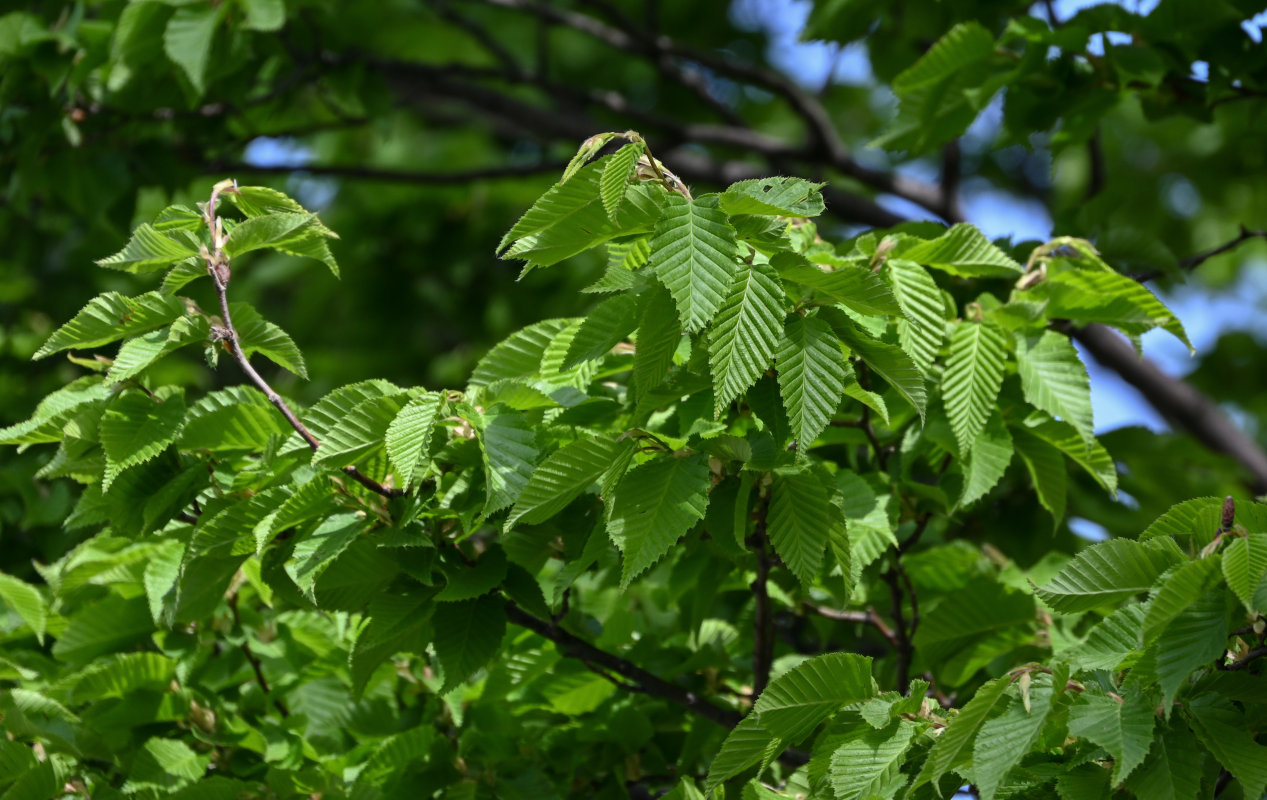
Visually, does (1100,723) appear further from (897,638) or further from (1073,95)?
(1073,95)

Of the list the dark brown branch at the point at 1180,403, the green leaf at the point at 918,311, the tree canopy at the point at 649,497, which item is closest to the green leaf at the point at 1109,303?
the tree canopy at the point at 649,497

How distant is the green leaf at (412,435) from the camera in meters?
1.71

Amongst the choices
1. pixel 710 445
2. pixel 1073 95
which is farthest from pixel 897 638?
pixel 1073 95

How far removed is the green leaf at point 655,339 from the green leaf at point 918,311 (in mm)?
465

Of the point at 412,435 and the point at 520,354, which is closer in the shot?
the point at 412,435

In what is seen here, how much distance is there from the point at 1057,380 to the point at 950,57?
1055 millimetres

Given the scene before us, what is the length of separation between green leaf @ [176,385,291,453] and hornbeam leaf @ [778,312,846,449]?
33.2 inches

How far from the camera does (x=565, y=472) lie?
1729mm

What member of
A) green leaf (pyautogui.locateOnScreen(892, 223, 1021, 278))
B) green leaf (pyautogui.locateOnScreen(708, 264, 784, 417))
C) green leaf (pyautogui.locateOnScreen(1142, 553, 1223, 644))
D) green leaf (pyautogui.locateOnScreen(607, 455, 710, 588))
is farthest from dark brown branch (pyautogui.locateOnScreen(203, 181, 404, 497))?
green leaf (pyautogui.locateOnScreen(1142, 553, 1223, 644))

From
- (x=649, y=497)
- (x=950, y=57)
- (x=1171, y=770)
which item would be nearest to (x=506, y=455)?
(x=649, y=497)

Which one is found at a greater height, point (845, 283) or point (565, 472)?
point (845, 283)

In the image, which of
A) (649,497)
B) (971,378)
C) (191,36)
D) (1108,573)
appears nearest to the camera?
(1108,573)

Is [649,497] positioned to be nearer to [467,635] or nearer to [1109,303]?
[467,635]

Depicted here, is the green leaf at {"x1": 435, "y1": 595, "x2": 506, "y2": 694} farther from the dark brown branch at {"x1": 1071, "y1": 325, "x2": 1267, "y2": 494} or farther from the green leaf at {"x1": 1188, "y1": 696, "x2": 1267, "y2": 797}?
the dark brown branch at {"x1": 1071, "y1": 325, "x2": 1267, "y2": 494}
